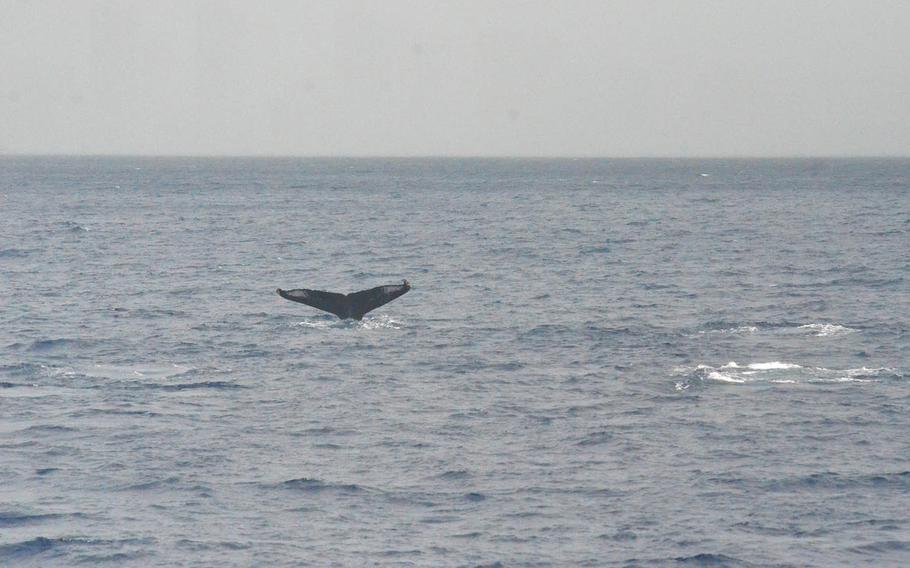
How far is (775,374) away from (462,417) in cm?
1211

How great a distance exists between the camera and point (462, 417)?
1412 inches

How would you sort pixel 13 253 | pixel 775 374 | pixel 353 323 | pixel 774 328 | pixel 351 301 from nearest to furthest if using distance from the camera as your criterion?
pixel 775 374, pixel 774 328, pixel 351 301, pixel 353 323, pixel 13 253

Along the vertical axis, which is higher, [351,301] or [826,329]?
[351,301]

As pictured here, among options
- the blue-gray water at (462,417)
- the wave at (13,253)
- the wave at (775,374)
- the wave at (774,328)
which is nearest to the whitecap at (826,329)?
the wave at (774,328)

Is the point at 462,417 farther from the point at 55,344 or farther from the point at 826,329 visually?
the point at 826,329

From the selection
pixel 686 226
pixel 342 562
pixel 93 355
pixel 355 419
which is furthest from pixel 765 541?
pixel 686 226

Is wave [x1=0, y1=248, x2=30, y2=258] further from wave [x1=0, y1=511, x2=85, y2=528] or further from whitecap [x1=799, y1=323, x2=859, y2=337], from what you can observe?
wave [x1=0, y1=511, x2=85, y2=528]

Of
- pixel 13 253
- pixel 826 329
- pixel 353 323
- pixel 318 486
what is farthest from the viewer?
pixel 13 253

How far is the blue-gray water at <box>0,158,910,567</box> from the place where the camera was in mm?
25500

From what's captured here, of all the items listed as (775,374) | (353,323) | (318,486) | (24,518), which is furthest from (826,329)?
(24,518)

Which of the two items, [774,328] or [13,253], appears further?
[13,253]

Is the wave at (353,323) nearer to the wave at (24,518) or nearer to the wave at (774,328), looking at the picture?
the wave at (774,328)

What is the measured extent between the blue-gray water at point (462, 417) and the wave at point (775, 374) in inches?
7.1

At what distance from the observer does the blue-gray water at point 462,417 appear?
25.5 metres
